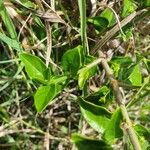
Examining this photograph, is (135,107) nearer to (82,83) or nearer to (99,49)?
(99,49)

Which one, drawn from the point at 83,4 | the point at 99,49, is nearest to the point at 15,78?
the point at 99,49

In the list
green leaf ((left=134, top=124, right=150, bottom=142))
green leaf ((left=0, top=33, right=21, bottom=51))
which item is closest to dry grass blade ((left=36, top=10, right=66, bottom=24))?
green leaf ((left=0, top=33, right=21, bottom=51))

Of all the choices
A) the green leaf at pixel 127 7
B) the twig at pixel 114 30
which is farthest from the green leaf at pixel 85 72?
the green leaf at pixel 127 7

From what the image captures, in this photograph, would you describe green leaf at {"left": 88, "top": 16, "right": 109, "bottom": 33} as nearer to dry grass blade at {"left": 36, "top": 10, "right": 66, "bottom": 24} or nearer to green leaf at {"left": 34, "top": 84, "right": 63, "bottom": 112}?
dry grass blade at {"left": 36, "top": 10, "right": 66, "bottom": 24}

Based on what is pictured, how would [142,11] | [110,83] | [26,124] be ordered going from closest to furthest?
[110,83], [142,11], [26,124]

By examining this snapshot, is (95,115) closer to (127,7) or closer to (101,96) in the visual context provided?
(101,96)

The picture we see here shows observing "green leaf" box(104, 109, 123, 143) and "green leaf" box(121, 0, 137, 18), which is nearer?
"green leaf" box(104, 109, 123, 143)
